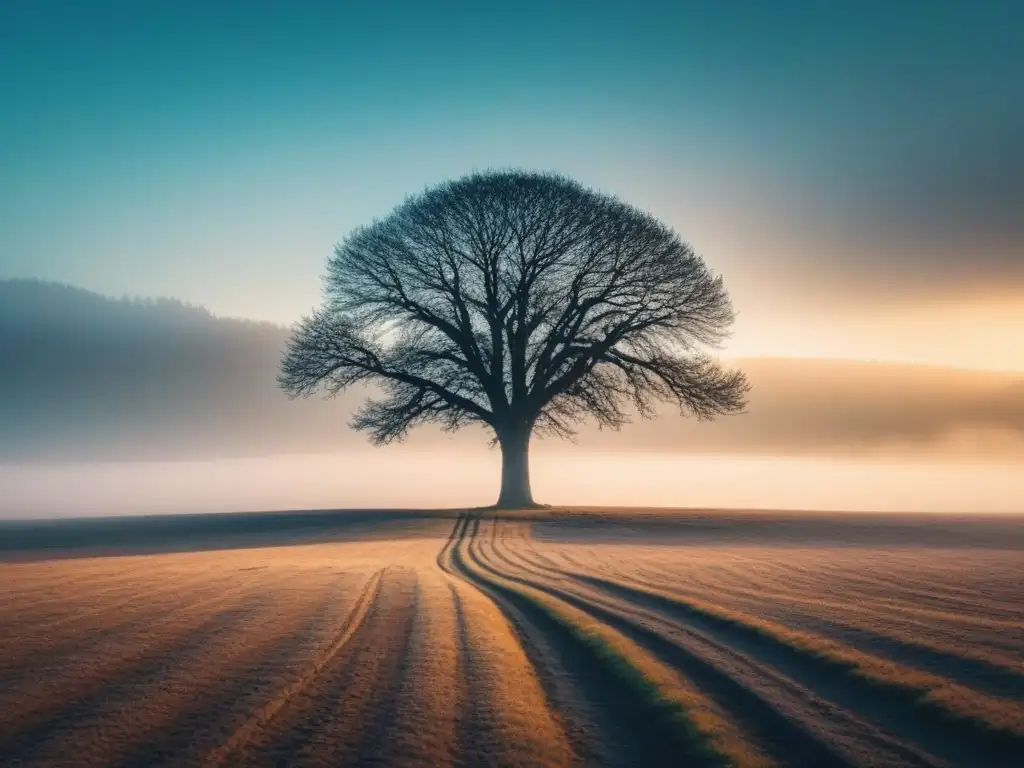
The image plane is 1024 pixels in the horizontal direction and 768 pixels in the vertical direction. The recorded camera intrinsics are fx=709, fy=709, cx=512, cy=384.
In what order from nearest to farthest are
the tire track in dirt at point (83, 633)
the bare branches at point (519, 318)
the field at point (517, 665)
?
the field at point (517, 665) → the tire track in dirt at point (83, 633) → the bare branches at point (519, 318)

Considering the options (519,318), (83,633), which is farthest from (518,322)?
(83,633)

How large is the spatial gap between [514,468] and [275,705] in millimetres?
22690

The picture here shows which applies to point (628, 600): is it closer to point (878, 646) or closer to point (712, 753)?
point (878, 646)

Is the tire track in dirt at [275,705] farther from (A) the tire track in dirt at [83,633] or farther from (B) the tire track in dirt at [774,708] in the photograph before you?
(B) the tire track in dirt at [774,708]

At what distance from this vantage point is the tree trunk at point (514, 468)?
2778 cm

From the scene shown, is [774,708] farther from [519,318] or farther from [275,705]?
[519,318]

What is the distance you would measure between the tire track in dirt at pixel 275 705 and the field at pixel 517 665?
0.02 meters

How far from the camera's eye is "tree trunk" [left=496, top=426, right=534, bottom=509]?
27.8 meters

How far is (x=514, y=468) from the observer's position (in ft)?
91.6

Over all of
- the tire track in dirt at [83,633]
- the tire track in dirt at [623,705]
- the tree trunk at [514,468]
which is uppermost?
the tree trunk at [514,468]

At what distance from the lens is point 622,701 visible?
577 centimetres

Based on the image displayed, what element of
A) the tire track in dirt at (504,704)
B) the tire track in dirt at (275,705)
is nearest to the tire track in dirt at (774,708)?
the tire track in dirt at (504,704)

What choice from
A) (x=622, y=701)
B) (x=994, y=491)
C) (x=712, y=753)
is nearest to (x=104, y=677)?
(x=622, y=701)

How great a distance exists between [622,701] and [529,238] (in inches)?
884
